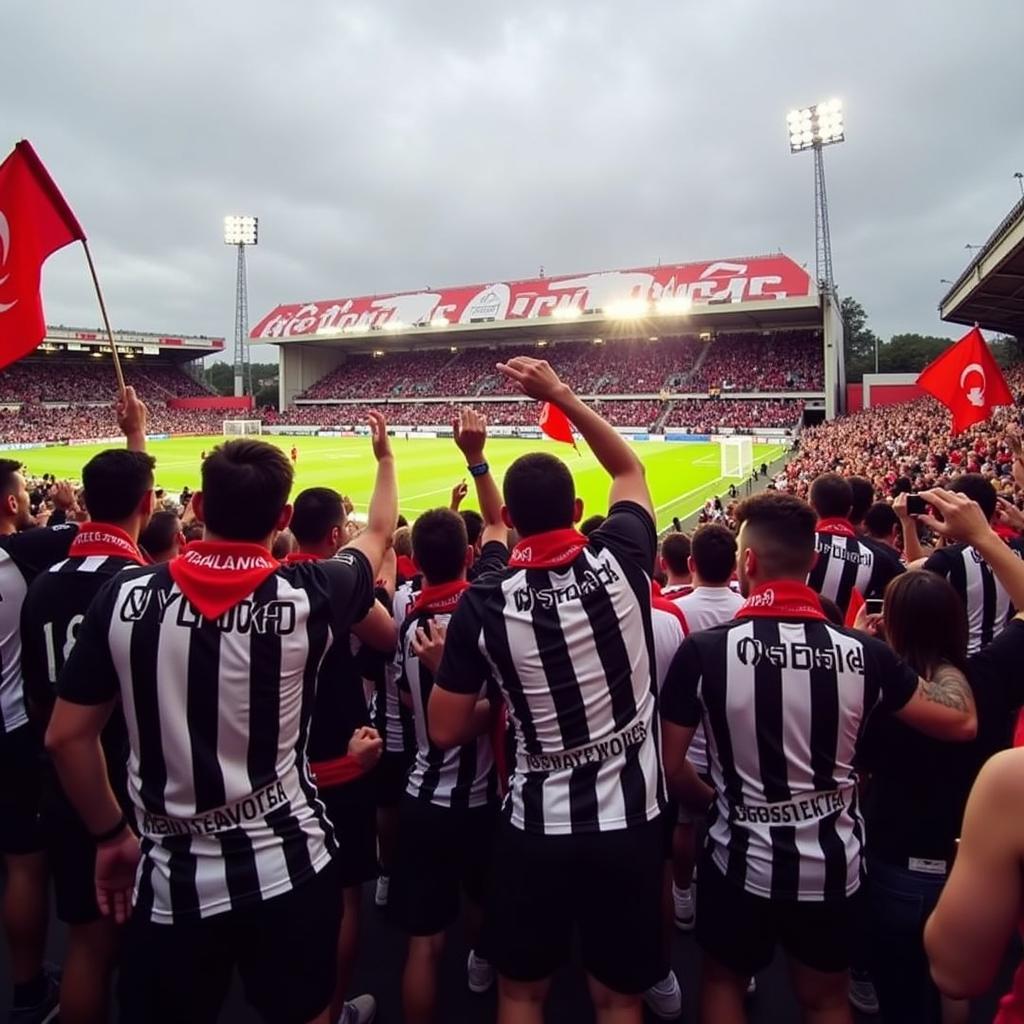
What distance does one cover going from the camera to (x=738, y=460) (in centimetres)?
2816

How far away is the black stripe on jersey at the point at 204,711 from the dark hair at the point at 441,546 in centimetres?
109

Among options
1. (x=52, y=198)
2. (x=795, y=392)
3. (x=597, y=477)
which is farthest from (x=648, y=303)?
(x=52, y=198)

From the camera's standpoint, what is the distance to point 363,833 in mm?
3148

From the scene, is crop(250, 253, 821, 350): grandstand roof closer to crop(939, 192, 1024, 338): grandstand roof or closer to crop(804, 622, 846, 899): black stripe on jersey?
crop(939, 192, 1024, 338): grandstand roof

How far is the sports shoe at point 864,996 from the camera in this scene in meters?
3.19

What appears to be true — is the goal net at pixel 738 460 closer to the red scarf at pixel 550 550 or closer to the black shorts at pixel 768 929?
the black shorts at pixel 768 929

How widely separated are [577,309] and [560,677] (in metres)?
55.0

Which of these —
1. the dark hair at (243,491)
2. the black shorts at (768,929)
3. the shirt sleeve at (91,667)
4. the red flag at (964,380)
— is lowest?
the black shorts at (768,929)

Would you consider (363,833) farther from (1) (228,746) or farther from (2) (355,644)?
(1) (228,746)

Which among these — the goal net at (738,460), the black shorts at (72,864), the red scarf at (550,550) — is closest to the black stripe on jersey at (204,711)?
the red scarf at (550,550)

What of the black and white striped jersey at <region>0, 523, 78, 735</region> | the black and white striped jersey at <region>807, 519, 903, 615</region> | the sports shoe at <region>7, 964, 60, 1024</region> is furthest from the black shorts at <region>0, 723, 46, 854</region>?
the black and white striped jersey at <region>807, 519, 903, 615</region>

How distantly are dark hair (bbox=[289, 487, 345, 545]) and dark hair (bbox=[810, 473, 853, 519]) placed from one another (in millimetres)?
3750

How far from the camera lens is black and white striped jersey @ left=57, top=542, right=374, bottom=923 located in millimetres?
2072

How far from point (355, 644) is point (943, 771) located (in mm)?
2733
